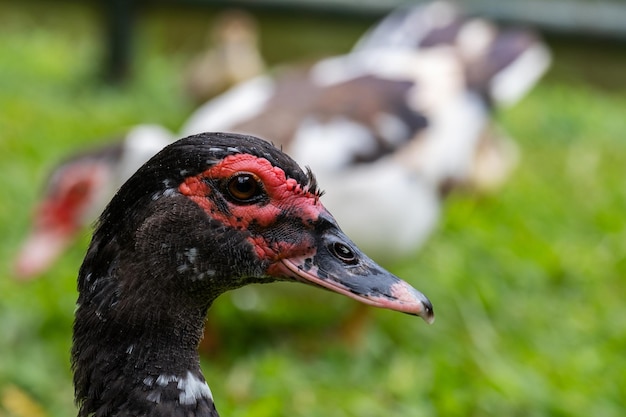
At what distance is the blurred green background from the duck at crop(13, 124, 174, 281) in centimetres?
14

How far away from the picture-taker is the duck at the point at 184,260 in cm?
157

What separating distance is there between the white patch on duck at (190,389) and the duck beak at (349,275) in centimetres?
23

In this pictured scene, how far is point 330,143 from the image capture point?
10.5ft

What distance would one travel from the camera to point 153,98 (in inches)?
225

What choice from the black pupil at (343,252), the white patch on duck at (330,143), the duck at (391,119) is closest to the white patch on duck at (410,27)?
the duck at (391,119)

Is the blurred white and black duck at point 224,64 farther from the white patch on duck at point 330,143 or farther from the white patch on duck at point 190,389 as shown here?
the white patch on duck at point 190,389

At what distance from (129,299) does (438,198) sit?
2.10 metres

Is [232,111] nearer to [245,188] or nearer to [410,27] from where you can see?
[410,27]

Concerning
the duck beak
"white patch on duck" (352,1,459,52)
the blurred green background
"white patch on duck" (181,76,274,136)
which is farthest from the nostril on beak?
"white patch on duck" (352,1,459,52)

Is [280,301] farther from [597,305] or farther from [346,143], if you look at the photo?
[597,305]

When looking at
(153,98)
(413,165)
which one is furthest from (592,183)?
(153,98)

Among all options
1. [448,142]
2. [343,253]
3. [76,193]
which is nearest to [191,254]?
[343,253]

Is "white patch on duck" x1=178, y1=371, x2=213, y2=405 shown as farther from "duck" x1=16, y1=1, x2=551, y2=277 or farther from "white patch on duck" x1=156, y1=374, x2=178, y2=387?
"duck" x1=16, y1=1, x2=551, y2=277

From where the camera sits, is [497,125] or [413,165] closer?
[413,165]
